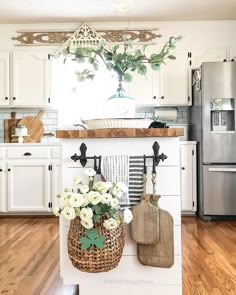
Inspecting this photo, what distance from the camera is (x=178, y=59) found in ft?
14.0

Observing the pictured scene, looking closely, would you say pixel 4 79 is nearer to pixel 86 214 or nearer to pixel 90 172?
pixel 90 172

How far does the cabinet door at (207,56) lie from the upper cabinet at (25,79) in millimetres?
1815

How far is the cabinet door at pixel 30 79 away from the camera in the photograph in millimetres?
4301

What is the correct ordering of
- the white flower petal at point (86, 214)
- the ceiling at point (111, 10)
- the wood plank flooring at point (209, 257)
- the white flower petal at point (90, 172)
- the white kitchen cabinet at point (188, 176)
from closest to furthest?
the white flower petal at point (86, 214)
the white flower petal at point (90, 172)
the wood plank flooring at point (209, 257)
the ceiling at point (111, 10)
the white kitchen cabinet at point (188, 176)

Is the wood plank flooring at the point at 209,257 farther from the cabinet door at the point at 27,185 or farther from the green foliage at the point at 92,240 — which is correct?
the cabinet door at the point at 27,185

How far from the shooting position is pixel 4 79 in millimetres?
4301

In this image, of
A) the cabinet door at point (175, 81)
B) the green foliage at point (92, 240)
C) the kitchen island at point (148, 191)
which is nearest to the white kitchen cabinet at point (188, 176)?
the cabinet door at point (175, 81)

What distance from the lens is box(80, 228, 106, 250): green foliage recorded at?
148cm

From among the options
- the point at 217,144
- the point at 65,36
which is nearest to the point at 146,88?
the point at 217,144

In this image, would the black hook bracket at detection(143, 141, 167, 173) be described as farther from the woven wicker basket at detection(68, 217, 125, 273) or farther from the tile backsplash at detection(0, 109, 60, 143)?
the tile backsplash at detection(0, 109, 60, 143)

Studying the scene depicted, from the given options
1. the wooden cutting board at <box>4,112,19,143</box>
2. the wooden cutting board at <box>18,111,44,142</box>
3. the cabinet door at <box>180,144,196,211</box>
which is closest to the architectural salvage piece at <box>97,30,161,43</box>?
the wooden cutting board at <box>18,111,44,142</box>

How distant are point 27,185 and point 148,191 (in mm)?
2661

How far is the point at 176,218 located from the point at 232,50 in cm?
322

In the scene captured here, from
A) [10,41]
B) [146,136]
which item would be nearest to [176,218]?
[146,136]
